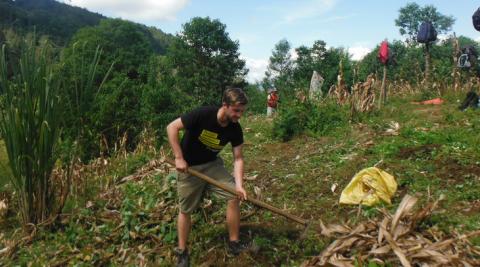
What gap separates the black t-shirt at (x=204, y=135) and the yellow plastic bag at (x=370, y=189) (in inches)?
60.4

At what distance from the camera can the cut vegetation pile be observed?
2.94 m

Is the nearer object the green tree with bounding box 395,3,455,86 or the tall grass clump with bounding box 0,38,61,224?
the tall grass clump with bounding box 0,38,61,224

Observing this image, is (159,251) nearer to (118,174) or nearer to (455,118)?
(118,174)

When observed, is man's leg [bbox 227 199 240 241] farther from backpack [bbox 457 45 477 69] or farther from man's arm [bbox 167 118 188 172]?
backpack [bbox 457 45 477 69]

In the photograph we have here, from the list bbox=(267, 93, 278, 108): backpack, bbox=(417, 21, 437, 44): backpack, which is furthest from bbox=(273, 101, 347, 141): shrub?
bbox=(267, 93, 278, 108): backpack

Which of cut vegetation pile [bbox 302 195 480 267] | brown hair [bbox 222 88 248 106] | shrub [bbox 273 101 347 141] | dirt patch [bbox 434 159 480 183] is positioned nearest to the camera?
cut vegetation pile [bbox 302 195 480 267]

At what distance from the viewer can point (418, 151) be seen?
5820 millimetres

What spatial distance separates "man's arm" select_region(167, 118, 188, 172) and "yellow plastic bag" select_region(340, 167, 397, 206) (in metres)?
1.91

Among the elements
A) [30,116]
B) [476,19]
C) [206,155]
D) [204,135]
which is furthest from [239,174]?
[476,19]

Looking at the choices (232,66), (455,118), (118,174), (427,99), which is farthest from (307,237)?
(232,66)

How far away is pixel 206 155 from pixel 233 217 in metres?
0.61

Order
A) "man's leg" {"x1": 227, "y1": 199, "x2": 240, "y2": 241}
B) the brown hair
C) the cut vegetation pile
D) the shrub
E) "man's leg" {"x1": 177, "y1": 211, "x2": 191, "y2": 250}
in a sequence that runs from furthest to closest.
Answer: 1. the shrub
2. "man's leg" {"x1": 177, "y1": 211, "x2": 191, "y2": 250}
3. "man's leg" {"x1": 227, "y1": 199, "x2": 240, "y2": 241}
4. the brown hair
5. the cut vegetation pile

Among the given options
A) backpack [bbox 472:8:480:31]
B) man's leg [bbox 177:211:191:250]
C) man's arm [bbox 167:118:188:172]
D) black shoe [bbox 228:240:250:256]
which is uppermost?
backpack [bbox 472:8:480:31]

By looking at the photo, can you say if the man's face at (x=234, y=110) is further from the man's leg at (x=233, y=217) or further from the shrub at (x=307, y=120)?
the shrub at (x=307, y=120)
